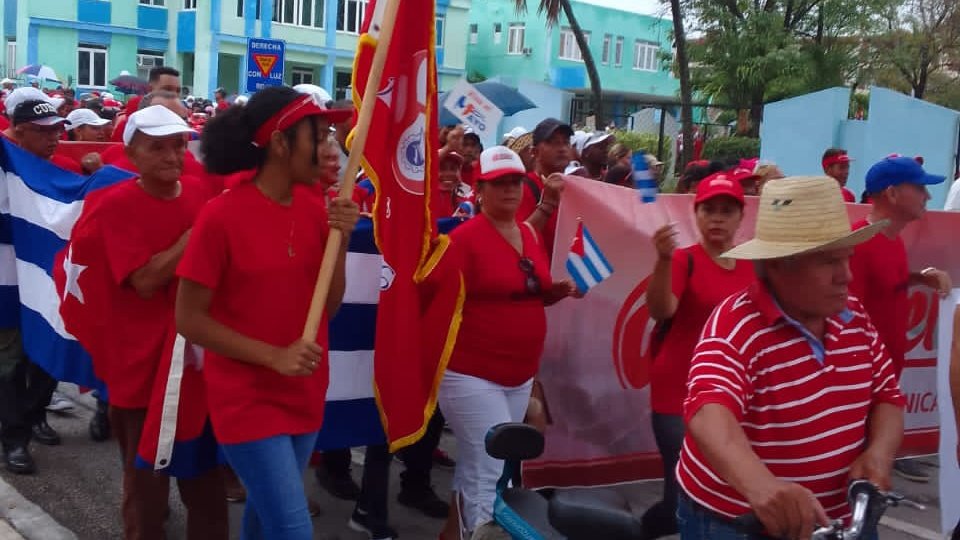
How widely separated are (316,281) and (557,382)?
2.53 m

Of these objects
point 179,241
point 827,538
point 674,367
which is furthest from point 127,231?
point 827,538

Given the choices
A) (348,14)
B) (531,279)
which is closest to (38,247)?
(531,279)

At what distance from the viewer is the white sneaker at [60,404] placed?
286 inches

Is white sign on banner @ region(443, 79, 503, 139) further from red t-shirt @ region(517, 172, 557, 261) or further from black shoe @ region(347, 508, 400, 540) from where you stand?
black shoe @ region(347, 508, 400, 540)

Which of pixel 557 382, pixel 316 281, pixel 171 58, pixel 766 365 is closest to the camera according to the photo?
pixel 766 365

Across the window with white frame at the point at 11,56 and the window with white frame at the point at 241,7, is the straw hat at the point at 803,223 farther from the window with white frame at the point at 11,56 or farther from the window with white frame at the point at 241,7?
the window with white frame at the point at 11,56

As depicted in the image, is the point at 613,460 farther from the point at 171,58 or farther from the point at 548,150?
the point at 171,58

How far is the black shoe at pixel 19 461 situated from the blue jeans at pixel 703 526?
4.55 metres

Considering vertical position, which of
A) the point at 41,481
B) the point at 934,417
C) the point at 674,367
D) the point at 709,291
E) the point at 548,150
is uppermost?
the point at 548,150

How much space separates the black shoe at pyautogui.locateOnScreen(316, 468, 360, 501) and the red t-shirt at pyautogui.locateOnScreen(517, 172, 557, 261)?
172 cm

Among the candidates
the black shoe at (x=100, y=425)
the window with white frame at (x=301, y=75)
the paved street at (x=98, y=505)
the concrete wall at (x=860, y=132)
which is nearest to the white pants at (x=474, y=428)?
the paved street at (x=98, y=505)

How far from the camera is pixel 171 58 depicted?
45.7 meters

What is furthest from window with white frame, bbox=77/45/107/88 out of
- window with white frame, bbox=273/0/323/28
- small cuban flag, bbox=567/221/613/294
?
small cuban flag, bbox=567/221/613/294

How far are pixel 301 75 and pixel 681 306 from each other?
44.3m
